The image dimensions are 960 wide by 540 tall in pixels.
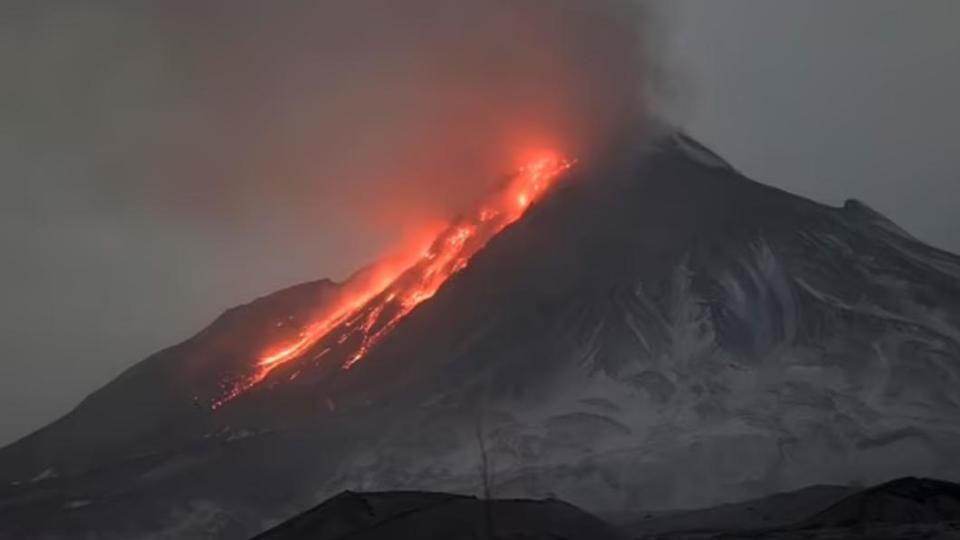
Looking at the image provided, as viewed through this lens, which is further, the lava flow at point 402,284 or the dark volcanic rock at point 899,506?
the lava flow at point 402,284

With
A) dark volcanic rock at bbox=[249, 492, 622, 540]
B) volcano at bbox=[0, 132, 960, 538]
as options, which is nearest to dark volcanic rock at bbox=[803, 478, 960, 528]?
dark volcanic rock at bbox=[249, 492, 622, 540]

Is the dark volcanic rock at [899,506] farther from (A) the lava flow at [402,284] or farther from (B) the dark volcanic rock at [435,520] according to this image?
(A) the lava flow at [402,284]

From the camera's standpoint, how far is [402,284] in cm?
9588

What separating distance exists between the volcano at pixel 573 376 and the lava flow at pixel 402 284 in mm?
251

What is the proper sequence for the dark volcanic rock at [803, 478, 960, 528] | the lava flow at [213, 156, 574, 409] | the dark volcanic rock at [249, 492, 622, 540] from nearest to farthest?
the dark volcanic rock at [803, 478, 960, 528], the dark volcanic rock at [249, 492, 622, 540], the lava flow at [213, 156, 574, 409]

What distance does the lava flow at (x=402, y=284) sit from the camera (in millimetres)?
89438

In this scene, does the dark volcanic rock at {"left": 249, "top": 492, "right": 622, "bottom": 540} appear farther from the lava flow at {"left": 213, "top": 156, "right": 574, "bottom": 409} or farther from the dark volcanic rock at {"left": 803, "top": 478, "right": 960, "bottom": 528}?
the lava flow at {"left": 213, "top": 156, "right": 574, "bottom": 409}

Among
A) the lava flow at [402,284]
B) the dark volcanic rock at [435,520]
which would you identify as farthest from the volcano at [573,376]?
the dark volcanic rock at [435,520]

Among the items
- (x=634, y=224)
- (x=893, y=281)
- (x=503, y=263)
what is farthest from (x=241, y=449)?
(x=893, y=281)

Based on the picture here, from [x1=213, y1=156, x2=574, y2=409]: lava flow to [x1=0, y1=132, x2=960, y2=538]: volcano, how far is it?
25 centimetres

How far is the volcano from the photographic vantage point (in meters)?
65.7

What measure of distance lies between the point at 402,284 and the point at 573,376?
2313 centimetres

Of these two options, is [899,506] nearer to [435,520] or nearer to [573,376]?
[435,520]

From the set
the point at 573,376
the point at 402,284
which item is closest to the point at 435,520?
the point at 573,376
